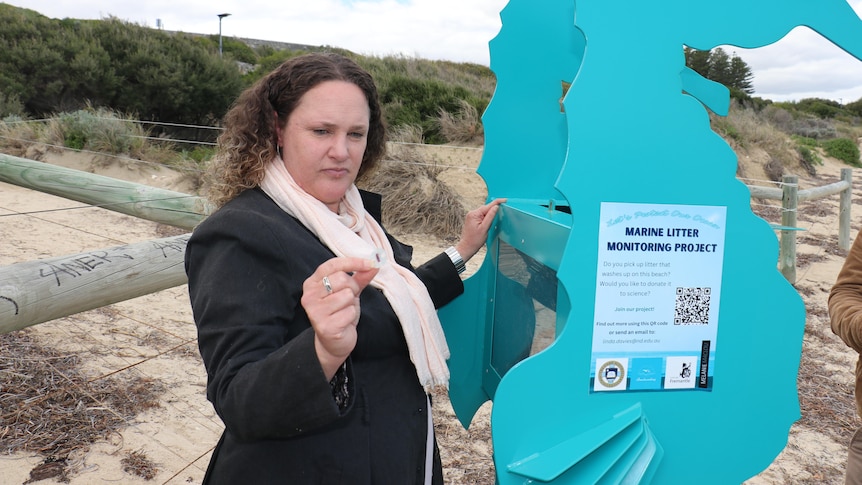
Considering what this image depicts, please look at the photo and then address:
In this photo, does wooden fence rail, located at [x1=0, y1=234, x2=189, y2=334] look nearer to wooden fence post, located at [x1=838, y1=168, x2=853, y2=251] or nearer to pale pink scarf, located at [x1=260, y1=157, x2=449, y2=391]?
pale pink scarf, located at [x1=260, y1=157, x2=449, y2=391]

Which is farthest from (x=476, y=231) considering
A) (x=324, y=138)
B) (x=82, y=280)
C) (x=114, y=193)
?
(x=114, y=193)

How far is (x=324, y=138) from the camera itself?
1.44 meters

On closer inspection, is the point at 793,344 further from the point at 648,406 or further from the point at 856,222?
the point at 856,222

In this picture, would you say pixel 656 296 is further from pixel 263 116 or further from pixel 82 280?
pixel 82 280

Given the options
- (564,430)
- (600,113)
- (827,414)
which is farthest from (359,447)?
(827,414)

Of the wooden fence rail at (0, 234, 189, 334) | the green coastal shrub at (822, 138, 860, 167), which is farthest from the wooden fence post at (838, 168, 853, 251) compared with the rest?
the green coastal shrub at (822, 138, 860, 167)

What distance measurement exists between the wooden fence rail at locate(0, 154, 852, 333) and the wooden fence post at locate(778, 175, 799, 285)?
5909mm

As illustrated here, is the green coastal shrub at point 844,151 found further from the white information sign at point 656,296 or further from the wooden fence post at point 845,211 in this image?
the white information sign at point 656,296

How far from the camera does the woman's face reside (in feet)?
4.71

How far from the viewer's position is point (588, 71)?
50.9 inches

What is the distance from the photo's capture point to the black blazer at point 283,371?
1164 mm

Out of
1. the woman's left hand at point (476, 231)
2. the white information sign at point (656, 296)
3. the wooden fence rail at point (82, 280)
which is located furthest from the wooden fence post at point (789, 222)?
the wooden fence rail at point (82, 280)

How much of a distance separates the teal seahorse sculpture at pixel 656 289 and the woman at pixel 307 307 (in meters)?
0.28

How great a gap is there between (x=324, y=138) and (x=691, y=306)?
924 mm
